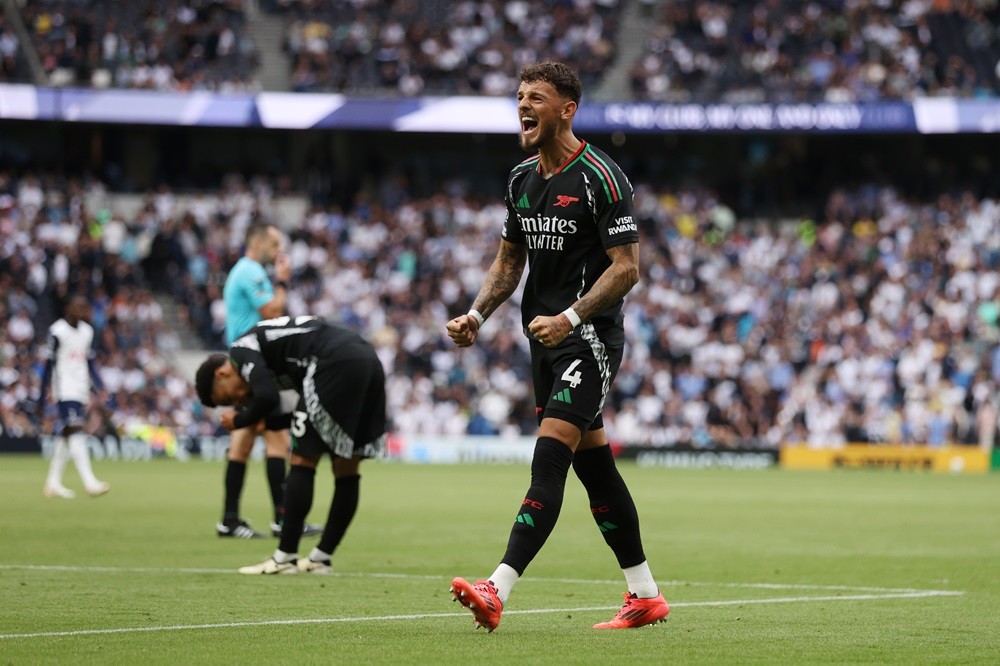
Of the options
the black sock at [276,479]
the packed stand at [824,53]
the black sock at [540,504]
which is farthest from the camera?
the packed stand at [824,53]

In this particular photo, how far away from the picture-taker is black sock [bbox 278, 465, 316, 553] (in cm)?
1084

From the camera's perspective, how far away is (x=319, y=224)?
40.2 m

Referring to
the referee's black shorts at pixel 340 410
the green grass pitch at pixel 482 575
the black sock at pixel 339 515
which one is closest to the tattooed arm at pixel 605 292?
the green grass pitch at pixel 482 575

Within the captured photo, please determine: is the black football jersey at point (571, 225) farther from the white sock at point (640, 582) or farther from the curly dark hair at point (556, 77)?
the white sock at point (640, 582)

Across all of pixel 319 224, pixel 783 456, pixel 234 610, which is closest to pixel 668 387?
pixel 783 456

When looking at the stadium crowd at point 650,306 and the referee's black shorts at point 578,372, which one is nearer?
the referee's black shorts at point 578,372

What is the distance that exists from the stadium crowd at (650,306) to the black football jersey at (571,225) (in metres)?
27.6

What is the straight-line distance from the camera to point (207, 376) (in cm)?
1074

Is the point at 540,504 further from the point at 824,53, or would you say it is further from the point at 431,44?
the point at 824,53

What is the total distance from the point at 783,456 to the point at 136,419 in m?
14.1

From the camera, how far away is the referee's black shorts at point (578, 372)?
301 inches

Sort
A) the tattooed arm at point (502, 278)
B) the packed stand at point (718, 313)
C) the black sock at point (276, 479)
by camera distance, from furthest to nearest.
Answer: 1. the packed stand at point (718, 313)
2. the black sock at point (276, 479)
3. the tattooed arm at point (502, 278)

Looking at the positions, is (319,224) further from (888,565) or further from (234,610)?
(234,610)

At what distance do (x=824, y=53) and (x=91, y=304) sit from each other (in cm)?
1973
